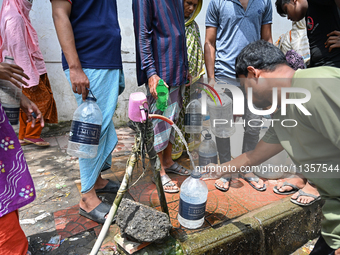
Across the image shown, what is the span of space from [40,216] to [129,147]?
1.88 m

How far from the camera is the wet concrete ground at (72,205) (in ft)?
5.95

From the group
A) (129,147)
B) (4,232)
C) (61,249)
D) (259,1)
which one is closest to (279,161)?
(259,1)

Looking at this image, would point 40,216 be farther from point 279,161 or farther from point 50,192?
point 279,161

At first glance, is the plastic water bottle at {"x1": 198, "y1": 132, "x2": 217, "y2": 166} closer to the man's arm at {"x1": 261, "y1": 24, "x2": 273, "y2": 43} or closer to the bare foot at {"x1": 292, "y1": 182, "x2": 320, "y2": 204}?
the bare foot at {"x1": 292, "y1": 182, "x2": 320, "y2": 204}

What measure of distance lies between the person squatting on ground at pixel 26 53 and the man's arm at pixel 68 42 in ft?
6.54

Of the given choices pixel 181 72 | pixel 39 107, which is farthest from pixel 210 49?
pixel 39 107

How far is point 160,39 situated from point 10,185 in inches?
68.4

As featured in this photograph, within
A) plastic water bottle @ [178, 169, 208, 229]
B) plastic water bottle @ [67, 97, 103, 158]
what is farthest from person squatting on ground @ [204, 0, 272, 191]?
plastic water bottle @ [67, 97, 103, 158]

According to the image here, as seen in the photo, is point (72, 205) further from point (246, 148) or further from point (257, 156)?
point (246, 148)

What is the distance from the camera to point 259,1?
8.63 feet

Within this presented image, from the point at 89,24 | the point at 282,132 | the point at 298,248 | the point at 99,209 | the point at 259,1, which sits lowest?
the point at 298,248

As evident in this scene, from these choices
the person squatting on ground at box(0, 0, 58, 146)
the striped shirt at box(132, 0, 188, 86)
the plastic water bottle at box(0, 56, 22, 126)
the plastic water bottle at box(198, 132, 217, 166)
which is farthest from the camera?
the person squatting on ground at box(0, 0, 58, 146)

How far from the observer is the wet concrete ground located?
1813 mm

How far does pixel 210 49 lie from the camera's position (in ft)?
9.18
